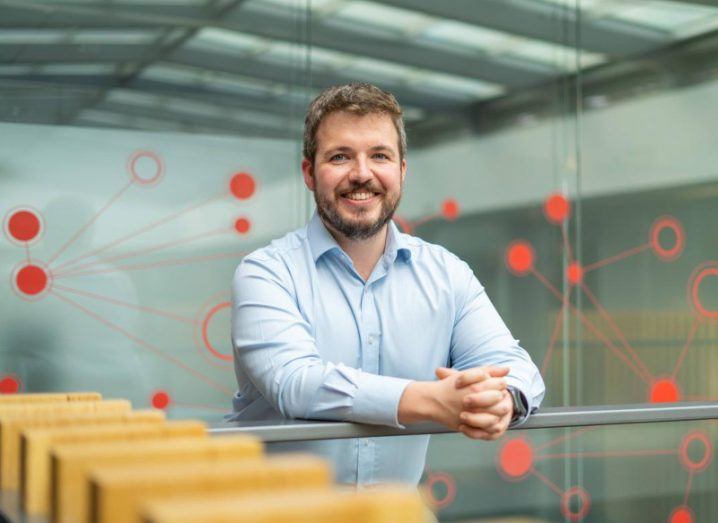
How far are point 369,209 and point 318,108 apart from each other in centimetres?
28

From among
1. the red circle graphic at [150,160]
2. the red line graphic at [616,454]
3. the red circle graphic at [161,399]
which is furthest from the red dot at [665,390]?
the red circle graphic at [150,160]

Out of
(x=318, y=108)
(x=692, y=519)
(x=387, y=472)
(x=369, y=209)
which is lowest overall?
(x=692, y=519)

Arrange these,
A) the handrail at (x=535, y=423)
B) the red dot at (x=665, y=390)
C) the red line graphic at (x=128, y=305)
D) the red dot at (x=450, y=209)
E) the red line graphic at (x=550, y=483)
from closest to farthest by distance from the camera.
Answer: the handrail at (x=535, y=423)
the red line graphic at (x=550, y=483)
the red line graphic at (x=128, y=305)
the red dot at (x=450, y=209)
the red dot at (x=665, y=390)

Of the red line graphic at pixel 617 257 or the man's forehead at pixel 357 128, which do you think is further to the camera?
the red line graphic at pixel 617 257

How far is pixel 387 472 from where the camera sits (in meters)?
1.96

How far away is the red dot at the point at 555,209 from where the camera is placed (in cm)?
457

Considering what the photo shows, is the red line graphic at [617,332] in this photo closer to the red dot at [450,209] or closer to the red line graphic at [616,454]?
the red dot at [450,209]

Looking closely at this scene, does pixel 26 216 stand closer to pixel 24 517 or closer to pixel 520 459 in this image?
pixel 520 459

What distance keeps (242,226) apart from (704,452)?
6.60 ft

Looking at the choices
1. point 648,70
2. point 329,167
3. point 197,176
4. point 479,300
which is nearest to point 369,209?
point 329,167

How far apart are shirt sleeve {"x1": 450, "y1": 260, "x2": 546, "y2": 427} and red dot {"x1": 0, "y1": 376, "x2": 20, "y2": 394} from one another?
1909 millimetres

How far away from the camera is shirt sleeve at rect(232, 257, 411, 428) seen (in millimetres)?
1906

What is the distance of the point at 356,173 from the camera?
2.47 meters

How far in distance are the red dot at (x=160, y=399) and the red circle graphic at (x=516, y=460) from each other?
50.5 inches
